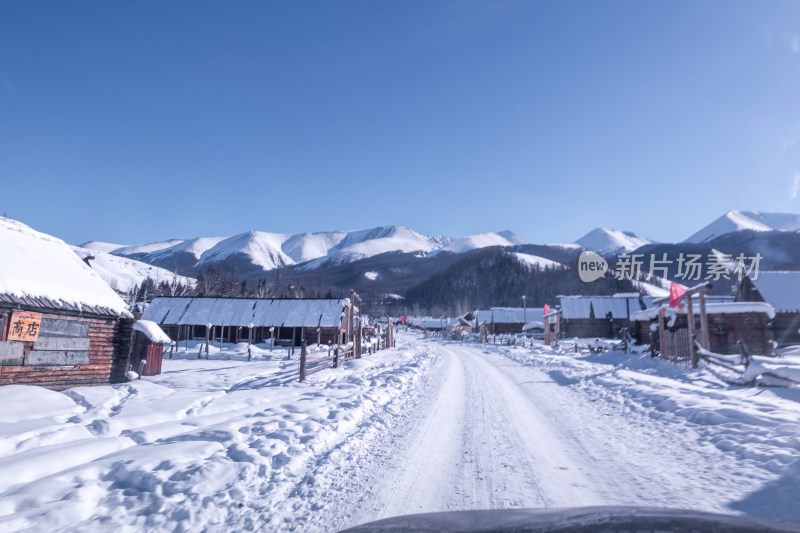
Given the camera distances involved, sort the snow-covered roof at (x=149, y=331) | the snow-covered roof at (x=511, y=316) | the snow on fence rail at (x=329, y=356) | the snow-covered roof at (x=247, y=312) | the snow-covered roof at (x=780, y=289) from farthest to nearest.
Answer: the snow-covered roof at (x=511, y=316)
the snow-covered roof at (x=247, y=312)
the snow-covered roof at (x=780, y=289)
the snow-covered roof at (x=149, y=331)
the snow on fence rail at (x=329, y=356)

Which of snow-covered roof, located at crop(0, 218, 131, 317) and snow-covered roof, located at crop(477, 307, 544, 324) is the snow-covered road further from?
snow-covered roof, located at crop(477, 307, 544, 324)

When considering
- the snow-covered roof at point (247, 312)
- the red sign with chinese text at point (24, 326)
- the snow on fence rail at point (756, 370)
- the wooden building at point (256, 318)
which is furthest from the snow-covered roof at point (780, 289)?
the red sign with chinese text at point (24, 326)

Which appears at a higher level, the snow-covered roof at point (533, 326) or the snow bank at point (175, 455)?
the snow-covered roof at point (533, 326)

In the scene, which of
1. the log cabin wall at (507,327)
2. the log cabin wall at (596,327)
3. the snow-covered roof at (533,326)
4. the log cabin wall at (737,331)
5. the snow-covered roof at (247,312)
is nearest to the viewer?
the log cabin wall at (737,331)

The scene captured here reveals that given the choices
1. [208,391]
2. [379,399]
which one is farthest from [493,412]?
[208,391]

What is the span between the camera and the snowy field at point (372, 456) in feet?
14.9

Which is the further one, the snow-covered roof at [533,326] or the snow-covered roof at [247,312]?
the snow-covered roof at [533,326]

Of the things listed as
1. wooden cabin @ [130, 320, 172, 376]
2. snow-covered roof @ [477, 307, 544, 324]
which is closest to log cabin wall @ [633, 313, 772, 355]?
wooden cabin @ [130, 320, 172, 376]

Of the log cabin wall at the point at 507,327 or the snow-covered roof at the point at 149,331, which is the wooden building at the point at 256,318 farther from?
the log cabin wall at the point at 507,327

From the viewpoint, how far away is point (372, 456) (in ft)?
21.3

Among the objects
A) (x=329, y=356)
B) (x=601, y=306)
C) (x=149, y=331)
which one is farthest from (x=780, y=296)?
(x=149, y=331)

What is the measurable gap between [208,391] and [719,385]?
646 inches

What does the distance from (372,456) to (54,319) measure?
1284 centimetres

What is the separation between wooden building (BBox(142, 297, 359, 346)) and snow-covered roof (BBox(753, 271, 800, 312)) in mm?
34192
